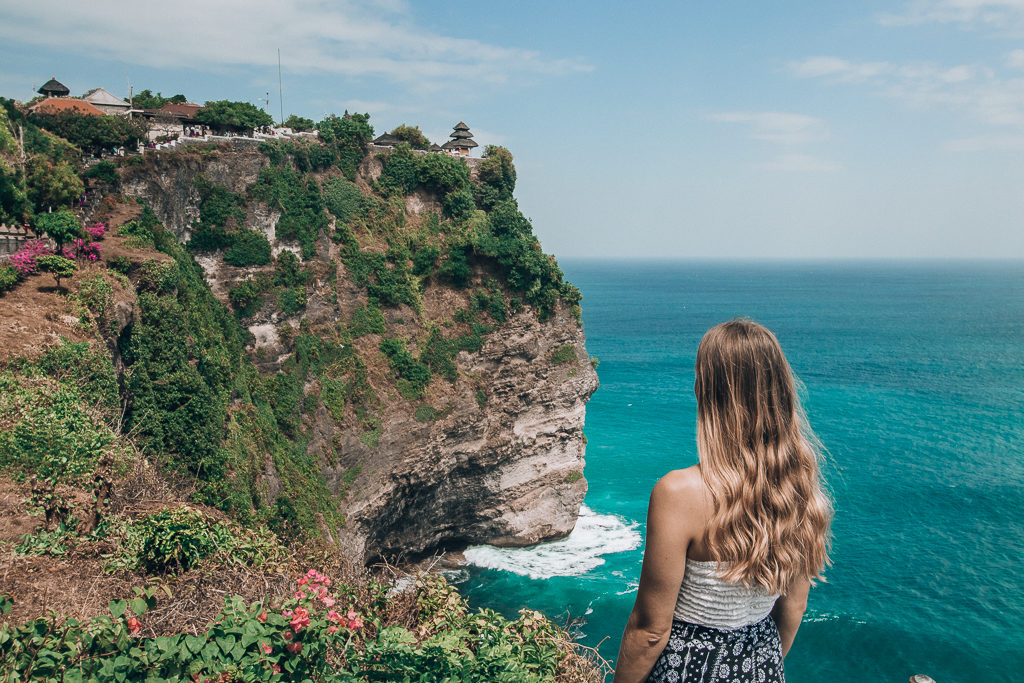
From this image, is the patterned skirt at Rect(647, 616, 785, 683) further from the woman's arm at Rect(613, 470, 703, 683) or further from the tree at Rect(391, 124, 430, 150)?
the tree at Rect(391, 124, 430, 150)

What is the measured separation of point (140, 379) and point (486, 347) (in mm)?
18406

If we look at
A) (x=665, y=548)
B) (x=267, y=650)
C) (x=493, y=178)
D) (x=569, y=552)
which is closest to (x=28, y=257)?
(x=267, y=650)

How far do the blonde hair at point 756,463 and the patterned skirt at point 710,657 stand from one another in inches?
13.0

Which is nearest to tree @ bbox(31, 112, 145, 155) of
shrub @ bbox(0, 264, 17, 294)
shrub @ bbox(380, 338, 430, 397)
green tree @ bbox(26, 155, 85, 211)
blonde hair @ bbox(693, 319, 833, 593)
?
green tree @ bbox(26, 155, 85, 211)

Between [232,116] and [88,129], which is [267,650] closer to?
[88,129]

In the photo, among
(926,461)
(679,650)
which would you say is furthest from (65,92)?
(926,461)

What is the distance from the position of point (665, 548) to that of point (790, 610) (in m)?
0.95

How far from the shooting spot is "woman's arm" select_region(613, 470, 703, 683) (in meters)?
2.74

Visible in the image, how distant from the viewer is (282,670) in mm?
5645

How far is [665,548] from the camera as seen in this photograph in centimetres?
276

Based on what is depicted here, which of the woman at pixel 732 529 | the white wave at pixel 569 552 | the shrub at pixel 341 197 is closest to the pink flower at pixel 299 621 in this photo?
the woman at pixel 732 529

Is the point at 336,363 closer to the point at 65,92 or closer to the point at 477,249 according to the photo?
the point at 477,249

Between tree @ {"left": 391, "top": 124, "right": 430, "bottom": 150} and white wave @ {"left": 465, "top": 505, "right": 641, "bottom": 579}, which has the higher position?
tree @ {"left": 391, "top": 124, "right": 430, "bottom": 150}

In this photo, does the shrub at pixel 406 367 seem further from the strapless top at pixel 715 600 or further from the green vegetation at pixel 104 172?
the strapless top at pixel 715 600
